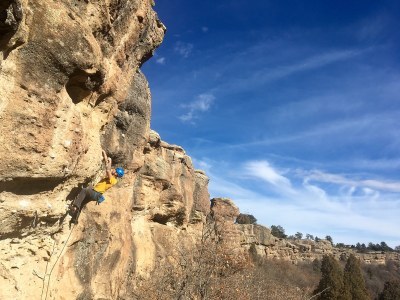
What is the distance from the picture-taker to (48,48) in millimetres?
5391

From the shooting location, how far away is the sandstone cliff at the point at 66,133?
5.25 meters

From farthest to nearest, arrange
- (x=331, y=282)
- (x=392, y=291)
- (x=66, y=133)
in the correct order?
1. (x=392, y=291)
2. (x=331, y=282)
3. (x=66, y=133)

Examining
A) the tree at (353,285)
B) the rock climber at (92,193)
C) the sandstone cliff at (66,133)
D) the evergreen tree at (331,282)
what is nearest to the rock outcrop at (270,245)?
the evergreen tree at (331,282)

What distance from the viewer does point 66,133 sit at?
20.0 feet

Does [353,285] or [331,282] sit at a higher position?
[353,285]

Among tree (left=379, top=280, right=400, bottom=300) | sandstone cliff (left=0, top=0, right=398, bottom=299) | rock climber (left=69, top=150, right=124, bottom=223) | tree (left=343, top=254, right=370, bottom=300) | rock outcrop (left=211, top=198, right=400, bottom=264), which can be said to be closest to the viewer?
sandstone cliff (left=0, top=0, right=398, bottom=299)

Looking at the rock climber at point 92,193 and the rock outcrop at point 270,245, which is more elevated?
the rock outcrop at point 270,245

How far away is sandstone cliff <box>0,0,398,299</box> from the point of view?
5254 mm

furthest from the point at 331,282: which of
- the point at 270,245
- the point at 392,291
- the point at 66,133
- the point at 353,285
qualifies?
the point at 66,133

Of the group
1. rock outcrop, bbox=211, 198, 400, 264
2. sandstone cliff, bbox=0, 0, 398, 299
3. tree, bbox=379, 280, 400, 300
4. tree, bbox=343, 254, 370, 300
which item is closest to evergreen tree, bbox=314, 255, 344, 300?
tree, bbox=343, 254, 370, 300

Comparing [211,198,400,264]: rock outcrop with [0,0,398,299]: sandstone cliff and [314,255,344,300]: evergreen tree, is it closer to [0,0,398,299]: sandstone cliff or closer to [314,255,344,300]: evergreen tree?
[314,255,344,300]: evergreen tree

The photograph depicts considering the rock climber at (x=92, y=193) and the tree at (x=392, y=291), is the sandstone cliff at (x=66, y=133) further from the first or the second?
the tree at (x=392, y=291)

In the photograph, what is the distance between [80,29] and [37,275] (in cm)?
434

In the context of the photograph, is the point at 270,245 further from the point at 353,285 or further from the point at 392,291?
the point at 392,291
